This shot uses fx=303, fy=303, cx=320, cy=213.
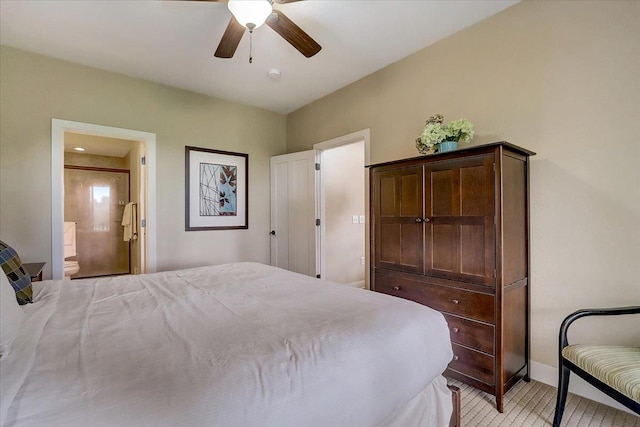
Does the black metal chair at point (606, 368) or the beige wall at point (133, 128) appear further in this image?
the beige wall at point (133, 128)

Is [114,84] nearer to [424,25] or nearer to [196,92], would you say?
[196,92]

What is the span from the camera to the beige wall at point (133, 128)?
2738mm

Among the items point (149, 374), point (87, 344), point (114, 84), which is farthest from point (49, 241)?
point (149, 374)

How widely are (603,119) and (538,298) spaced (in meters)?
1.24

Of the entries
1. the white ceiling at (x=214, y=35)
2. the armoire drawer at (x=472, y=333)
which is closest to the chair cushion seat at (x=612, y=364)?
the armoire drawer at (x=472, y=333)

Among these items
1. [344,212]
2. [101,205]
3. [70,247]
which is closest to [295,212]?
[344,212]

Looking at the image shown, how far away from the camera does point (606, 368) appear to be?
56.2 inches

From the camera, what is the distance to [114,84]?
323 cm

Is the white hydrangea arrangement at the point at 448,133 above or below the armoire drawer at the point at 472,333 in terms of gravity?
above

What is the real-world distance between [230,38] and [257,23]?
1.26 feet

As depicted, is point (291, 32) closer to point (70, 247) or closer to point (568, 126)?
point (568, 126)

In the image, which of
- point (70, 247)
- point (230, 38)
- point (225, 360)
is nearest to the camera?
point (225, 360)

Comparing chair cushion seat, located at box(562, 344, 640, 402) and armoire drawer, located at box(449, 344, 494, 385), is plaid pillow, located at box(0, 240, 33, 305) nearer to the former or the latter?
armoire drawer, located at box(449, 344, 494, 385)

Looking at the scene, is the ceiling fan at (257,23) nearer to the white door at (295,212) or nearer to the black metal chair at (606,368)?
the white door at (295,212)
